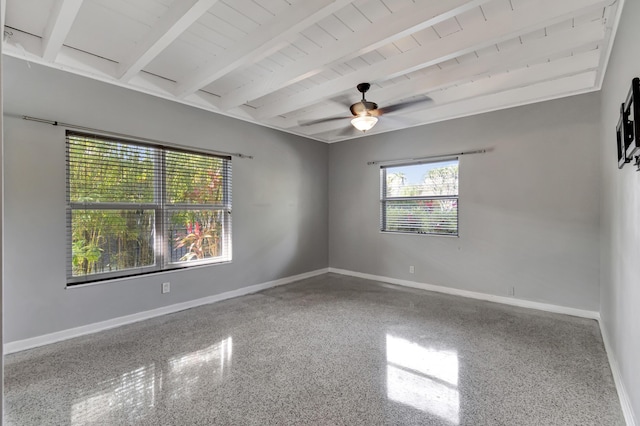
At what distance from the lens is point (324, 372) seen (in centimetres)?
244

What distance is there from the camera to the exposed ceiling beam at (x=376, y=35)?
2146 mm

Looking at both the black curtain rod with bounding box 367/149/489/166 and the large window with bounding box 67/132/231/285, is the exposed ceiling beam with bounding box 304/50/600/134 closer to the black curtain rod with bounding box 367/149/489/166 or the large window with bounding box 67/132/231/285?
the black curtain rod with bounding box 367/149/489/166

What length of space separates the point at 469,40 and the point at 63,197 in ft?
12.7

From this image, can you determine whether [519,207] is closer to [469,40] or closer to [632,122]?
[469,40]

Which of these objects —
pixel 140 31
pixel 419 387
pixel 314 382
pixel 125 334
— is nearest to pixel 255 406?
pixel 314 382

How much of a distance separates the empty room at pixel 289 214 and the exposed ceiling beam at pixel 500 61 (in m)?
0.02

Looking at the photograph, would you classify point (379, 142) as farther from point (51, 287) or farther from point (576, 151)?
point (51, 287)

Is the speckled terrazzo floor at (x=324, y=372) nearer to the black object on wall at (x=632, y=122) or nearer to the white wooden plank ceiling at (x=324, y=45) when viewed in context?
the black object on wall at (x=632, y=122)

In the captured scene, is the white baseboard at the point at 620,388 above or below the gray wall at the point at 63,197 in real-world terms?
below

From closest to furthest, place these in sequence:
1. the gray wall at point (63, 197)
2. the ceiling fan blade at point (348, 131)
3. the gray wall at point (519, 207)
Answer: the gray wall at point (63, 197) → the gray wall at point (519, 207) → the ceiling fan blade at point (348, 131)

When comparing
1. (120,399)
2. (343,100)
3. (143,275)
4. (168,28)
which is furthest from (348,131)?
(120,399)

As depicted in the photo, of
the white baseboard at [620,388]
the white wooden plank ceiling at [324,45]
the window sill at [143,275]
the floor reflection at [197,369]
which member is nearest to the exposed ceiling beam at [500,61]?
the white wooden plank ceiling at [324,45]

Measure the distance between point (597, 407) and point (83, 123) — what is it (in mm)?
4742

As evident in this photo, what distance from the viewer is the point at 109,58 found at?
3125 millimetres
